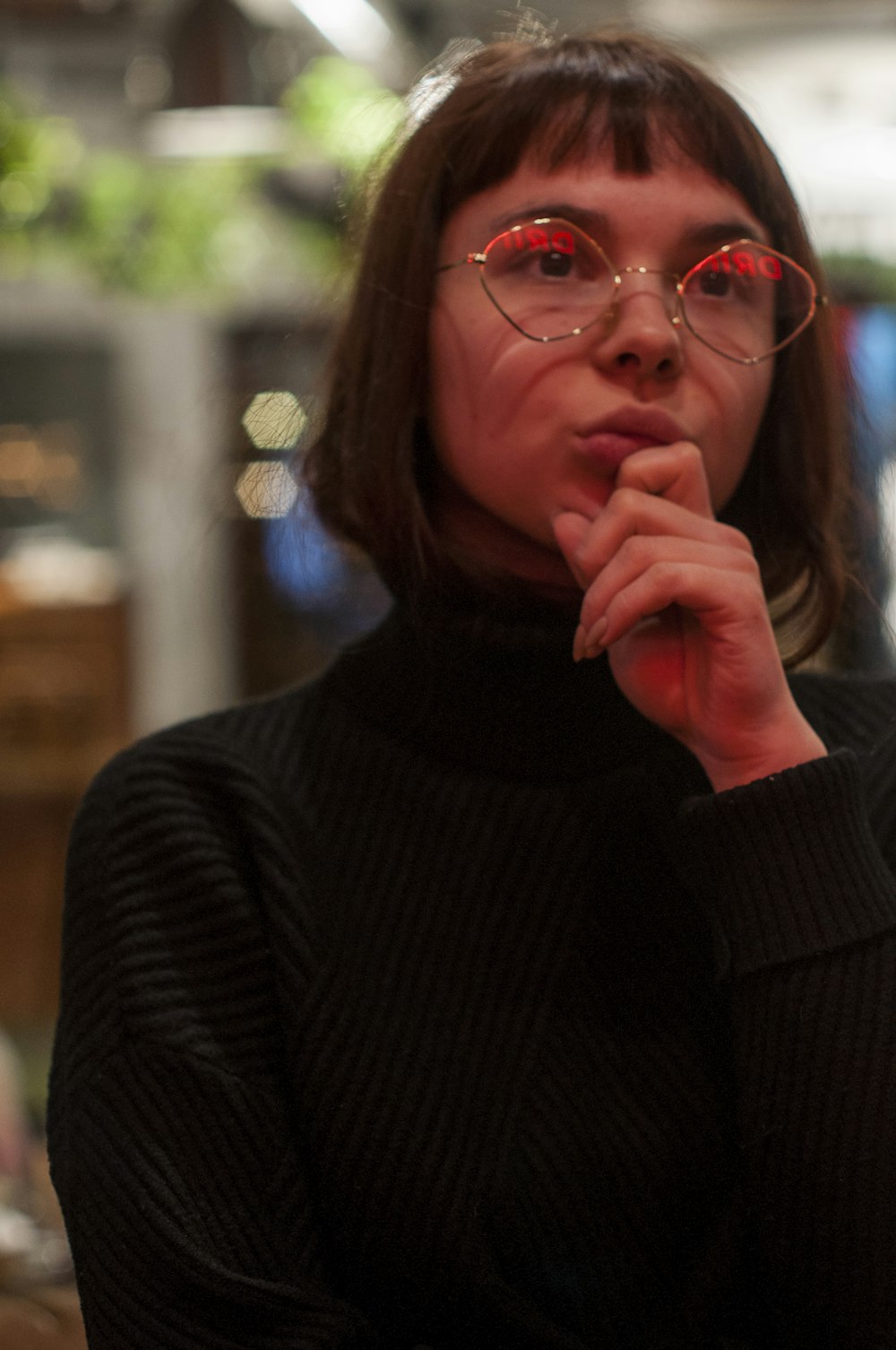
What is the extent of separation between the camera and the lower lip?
965 mm

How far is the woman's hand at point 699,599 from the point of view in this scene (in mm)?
919

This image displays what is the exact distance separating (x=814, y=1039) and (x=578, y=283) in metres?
0.50

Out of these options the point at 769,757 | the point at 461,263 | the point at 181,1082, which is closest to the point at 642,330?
the point at 461,263

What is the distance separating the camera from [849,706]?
112cm

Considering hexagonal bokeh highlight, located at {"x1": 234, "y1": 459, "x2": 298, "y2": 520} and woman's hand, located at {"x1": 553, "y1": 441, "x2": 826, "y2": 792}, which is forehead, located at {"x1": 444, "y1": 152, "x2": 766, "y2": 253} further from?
hexagonal bokeh highlight, located at {"x1": 234, "y1": 459, "x2": 298, "y2": 520}

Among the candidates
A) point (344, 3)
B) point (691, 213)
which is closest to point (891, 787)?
point (691, 213)

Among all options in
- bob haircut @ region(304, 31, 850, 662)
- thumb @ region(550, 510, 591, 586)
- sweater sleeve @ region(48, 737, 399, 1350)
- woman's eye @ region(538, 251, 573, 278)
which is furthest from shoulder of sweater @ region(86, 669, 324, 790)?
woman's eye @ region(538, 251, 573, 278)

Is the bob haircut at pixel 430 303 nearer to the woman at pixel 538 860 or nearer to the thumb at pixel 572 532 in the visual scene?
the woman at pixel 538 860

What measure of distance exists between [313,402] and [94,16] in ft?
11.9

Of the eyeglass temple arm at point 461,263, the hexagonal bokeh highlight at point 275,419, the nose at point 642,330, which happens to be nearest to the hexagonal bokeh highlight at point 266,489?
the hexagonal bokeh highlight at point 275,419

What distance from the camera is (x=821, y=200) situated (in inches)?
207

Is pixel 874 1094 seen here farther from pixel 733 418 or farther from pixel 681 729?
pixel 733 418

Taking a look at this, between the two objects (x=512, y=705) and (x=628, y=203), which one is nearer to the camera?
(x=628, y=203)

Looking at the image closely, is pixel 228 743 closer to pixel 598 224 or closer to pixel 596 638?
pixel 596 638
